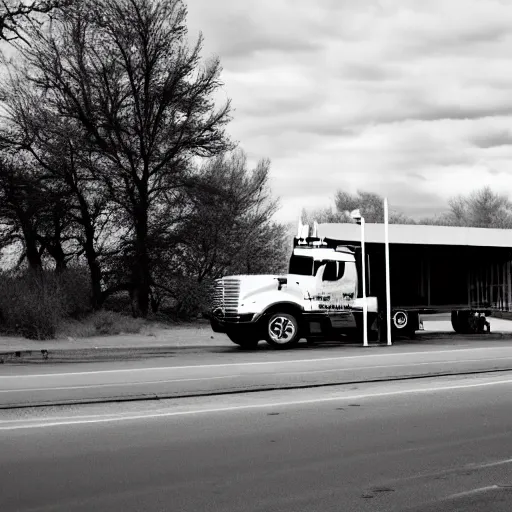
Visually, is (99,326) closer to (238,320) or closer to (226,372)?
(238,320)

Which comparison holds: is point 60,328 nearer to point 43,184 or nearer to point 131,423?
point 43,184

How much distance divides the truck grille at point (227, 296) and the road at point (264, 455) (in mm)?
9666

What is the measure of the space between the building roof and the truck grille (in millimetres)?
3263

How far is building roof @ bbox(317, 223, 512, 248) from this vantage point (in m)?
24.1

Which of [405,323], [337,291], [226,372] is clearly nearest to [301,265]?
[337,291]

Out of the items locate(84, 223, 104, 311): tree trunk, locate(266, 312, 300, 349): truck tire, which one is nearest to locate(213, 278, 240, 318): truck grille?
locate(266, 312, 300, 349): truck tire

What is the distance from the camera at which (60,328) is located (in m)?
24.0

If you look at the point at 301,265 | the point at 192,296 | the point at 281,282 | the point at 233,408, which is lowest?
the point at 233,408

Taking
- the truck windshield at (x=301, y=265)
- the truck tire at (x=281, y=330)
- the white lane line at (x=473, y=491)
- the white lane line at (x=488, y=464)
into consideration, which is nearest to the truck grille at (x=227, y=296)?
the truck tire at (x=281, y=330)

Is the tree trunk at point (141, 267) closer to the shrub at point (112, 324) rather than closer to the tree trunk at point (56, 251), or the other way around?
the shrub at point (112, 324)

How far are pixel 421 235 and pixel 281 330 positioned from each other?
5.74 metres

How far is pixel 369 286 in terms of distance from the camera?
2311 centimetres

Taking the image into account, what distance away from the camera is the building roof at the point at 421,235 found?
2409cm

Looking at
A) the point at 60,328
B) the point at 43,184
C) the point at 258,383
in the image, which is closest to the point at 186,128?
the point at 43,184
